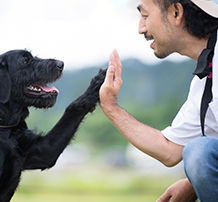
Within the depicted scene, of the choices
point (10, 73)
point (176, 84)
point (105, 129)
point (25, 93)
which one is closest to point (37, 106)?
point (25, 93)

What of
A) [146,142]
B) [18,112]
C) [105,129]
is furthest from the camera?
[105,129]

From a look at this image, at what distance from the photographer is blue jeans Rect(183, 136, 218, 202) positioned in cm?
126

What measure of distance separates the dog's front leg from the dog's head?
0.58ft

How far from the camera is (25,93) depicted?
201 centimetres

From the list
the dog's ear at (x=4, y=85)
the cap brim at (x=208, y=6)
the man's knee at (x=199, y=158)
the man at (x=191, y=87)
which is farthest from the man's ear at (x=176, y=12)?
the dog's ear at (x=4, y=85)

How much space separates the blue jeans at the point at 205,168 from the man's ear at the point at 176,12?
722mm

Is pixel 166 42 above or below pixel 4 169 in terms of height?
above

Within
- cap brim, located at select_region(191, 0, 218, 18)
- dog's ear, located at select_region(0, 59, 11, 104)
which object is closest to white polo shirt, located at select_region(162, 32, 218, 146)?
cap brim, located at select_region(191, 0, 218, 18)

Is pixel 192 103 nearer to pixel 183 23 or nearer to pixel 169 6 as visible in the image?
pixel 183 23

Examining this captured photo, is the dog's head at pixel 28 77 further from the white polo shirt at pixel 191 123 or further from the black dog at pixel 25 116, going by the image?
the white polo shirt at pixel 191 123

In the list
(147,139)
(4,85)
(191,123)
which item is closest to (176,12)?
(191,123)

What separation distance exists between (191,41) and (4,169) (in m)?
1.33

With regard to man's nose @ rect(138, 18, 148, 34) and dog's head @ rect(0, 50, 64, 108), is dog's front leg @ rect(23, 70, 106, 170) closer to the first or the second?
dog's head @ rect(0, 50, 64, 108)

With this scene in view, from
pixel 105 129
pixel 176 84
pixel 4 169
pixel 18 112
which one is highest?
pixel 18 112
